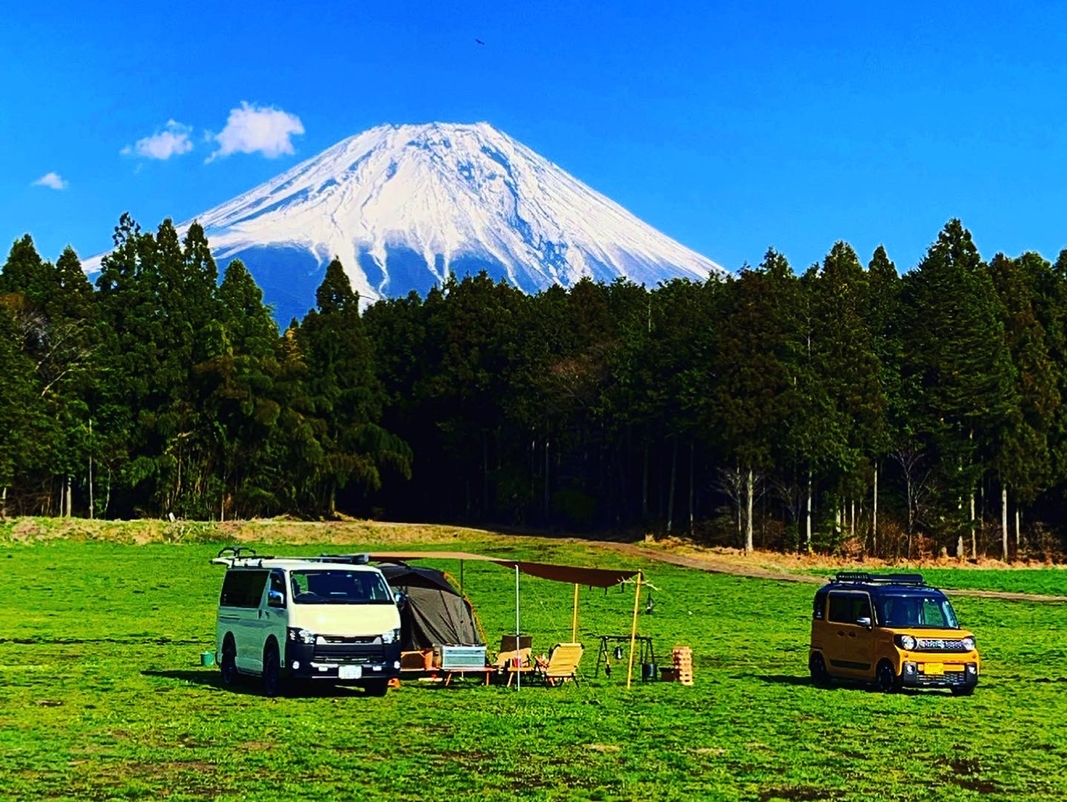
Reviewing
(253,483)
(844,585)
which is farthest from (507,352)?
(844,585)

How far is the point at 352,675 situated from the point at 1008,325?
63.2m

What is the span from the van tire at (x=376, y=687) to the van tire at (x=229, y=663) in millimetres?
2715

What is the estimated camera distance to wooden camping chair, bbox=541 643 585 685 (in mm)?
25797

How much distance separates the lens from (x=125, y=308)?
3268 inches

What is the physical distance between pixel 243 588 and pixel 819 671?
1126 centimetres

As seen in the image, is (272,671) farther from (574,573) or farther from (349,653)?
(574,573)

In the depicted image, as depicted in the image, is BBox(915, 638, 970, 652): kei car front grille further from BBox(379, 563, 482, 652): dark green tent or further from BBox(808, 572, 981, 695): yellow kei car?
BBox(379, 563, 482, 652): dark green tent

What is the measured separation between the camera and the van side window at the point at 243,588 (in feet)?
79.8

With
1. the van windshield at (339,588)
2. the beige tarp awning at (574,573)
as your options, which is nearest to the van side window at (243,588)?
the van windshield at (339,588)

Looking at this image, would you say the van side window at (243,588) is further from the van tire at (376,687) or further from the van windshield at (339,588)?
the van tire at (376,687)

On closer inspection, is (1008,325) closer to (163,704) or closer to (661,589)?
(661,589)

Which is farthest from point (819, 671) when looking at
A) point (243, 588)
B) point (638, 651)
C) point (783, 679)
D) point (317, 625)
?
point (243, 588)

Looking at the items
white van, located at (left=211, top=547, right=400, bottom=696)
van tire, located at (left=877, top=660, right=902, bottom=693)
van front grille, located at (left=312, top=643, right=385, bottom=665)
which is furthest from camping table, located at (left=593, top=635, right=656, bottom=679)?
van front grille, located at (left=312, top=643, right=385, bottom=665)

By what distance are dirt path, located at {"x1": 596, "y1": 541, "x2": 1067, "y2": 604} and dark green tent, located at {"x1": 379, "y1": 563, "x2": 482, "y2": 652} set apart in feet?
108
